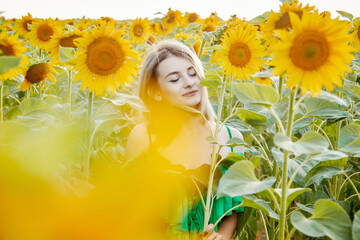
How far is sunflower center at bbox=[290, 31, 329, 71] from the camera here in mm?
836

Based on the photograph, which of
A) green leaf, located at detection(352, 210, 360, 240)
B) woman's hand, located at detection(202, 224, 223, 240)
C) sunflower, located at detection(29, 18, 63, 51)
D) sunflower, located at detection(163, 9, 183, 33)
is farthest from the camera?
sunflower, located at detection(163, 9, 183, 33)

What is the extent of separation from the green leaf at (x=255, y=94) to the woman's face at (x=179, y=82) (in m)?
0.58

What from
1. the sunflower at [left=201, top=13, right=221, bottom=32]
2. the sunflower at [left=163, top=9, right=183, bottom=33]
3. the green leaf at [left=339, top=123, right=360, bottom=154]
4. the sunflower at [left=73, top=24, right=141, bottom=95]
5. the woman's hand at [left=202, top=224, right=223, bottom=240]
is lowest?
the woman's hand at [left=202, top=224, right=223, bottom=240]

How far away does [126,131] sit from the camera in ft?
8.33

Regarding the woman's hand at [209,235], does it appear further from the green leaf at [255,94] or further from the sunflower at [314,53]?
the sunflower at [314,53]

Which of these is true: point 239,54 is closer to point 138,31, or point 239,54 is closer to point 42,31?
point 42,31

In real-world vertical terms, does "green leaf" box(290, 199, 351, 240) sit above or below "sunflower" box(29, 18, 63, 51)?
below

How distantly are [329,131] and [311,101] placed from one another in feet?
3.28

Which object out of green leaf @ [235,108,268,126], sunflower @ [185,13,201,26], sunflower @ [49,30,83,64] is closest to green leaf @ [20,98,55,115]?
sunflower @ [49,30,83,64]

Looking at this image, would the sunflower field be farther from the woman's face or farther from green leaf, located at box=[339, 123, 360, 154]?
the woman's face

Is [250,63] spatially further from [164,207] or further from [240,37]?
[164,207]

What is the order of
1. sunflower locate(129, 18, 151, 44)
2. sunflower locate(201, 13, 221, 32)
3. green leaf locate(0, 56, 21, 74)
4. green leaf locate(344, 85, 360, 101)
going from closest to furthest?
green leaf locate(0, 56, 21, 74)
green leaf locate(344, 85, 360, 101)
sunflower locate(129, 18, 151, 44)
sunflower locate(201, 13, 221, 32)

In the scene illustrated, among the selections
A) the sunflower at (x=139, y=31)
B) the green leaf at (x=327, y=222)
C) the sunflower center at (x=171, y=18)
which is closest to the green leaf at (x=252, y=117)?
the green leaf at (x=327, y=222)

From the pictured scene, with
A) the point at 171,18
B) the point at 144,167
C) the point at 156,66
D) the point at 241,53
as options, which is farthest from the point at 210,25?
the point at 144,167
